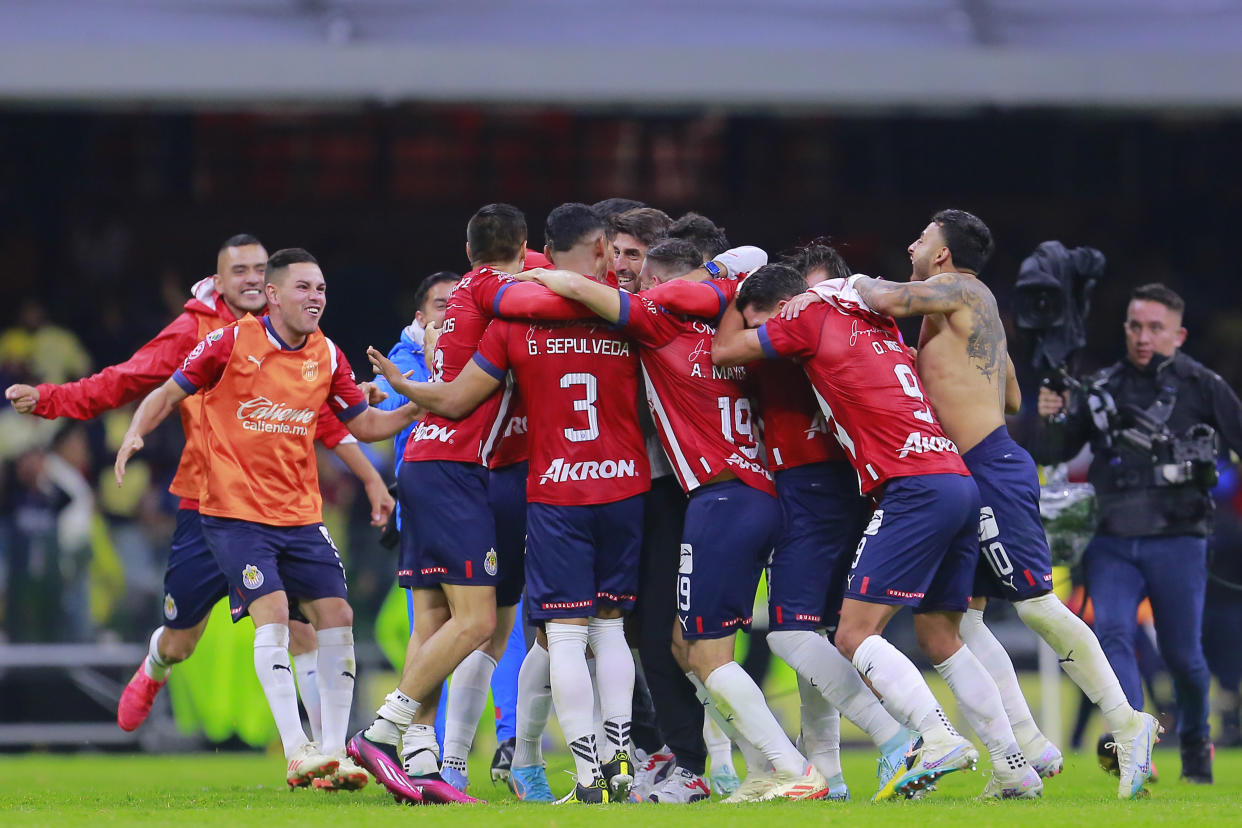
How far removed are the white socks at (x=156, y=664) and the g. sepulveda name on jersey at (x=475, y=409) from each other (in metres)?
2.05

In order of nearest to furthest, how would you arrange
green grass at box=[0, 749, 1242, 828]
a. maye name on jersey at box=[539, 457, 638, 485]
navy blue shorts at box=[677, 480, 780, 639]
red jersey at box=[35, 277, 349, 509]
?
green grass at box=[0, 749, 1242, 828] < navy blue shorts at box=[677, 480, 780, 639] < a. maye name on jersey at box=[539, 457, 638, 485] < red jersey at box=[35, 277, 349, 509]

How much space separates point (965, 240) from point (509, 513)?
7.43 ft

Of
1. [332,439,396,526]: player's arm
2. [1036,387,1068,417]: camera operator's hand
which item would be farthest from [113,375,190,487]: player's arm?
[1036,387,1068,417]: camera operator's hand

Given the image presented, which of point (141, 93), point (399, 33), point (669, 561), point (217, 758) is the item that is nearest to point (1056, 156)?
point (399, 33)

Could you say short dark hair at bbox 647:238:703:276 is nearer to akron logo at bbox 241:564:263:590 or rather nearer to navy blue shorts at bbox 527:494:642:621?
navy blue shorts at bbox 527:494:642:621

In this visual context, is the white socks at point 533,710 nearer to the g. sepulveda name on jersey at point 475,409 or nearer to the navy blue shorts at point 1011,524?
the g. sepulveda name on jersey at point 475,409

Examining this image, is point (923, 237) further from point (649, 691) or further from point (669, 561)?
point (649, 691)

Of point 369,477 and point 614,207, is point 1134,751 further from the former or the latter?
point 369,477

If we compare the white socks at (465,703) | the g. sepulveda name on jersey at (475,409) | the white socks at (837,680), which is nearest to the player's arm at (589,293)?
the g. sepulveda name on jersey at (475,409)

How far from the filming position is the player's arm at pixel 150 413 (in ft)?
23.7

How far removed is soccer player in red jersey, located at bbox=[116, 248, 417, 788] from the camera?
23.6 feet

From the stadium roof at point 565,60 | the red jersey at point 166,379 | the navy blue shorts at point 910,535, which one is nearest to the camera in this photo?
the navy blue shorts at point 910,535

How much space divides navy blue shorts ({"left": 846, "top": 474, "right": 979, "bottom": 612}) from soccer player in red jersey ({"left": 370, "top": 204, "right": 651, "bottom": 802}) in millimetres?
939

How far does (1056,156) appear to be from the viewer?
1789 centimetres
